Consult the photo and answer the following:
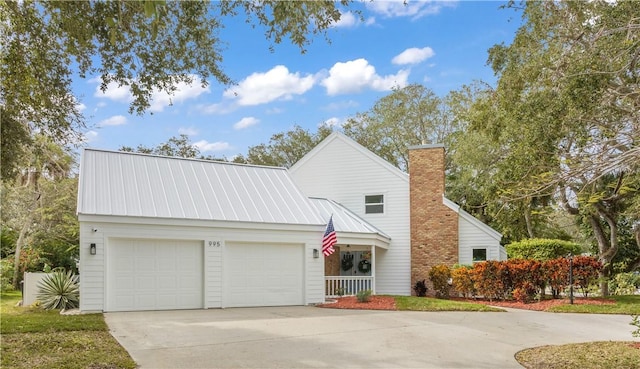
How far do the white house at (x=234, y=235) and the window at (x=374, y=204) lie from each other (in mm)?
259

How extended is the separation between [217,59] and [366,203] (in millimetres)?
14700

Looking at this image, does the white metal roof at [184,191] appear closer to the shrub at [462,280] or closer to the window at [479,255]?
the shrub at [462,280]

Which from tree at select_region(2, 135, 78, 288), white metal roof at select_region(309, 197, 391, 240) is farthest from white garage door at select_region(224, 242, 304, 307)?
tree at select_region(2, 135, 78, 288)

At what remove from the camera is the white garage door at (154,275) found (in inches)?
Answer: 545

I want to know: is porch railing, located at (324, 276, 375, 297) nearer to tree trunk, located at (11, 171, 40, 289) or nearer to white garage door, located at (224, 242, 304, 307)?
white garage door, located at (224, 242, 304, 307)

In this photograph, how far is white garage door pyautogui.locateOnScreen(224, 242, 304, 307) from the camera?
15.5 meters

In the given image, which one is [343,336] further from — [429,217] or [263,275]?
[429,217]

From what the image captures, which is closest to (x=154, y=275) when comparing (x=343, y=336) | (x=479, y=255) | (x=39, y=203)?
(x=343, y=336)

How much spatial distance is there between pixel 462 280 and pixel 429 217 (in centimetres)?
370

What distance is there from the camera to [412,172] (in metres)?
22.7

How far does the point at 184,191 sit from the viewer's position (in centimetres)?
1630

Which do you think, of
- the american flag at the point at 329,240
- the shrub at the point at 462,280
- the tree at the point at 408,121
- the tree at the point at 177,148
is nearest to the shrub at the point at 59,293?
the american flag at the point at 329,240

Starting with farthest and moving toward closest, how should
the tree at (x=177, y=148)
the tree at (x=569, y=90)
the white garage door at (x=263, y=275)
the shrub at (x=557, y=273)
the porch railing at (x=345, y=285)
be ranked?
the tree at (x=177, y=148) < the porch railing at (x=345, y=285) < the shrub at (x=557, y=273) < the white garage door at (x=263, y=275) < the tree at (x=569, y=90)

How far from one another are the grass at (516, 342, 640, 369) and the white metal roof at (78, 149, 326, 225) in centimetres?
887
